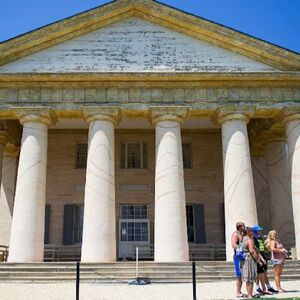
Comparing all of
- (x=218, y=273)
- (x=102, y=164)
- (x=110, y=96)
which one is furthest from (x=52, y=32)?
(x=218, y=273)

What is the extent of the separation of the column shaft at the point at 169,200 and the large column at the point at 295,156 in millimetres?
5313

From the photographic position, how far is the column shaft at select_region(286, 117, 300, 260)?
20156mm

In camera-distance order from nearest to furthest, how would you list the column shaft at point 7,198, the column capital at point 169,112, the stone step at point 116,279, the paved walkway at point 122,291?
the paved walkway at point 122,291 → the stone step at point 116,279 → the column capital at point 169,112 → the column shaft at point 7,198

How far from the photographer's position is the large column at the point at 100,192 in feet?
62.1

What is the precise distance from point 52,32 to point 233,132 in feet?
34.8

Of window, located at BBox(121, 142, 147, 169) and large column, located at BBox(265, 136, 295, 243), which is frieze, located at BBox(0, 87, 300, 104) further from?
window, located at BBox(121, 142, 147, 169)

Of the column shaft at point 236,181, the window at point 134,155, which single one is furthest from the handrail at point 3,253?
the column shaft at point 236,181

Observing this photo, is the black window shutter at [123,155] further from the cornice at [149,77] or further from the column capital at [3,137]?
the column capital at [3,137]

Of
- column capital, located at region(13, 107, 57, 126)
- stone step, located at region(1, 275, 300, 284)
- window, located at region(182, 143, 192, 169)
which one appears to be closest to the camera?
stone step, located at region(1, 275, 300, 284)

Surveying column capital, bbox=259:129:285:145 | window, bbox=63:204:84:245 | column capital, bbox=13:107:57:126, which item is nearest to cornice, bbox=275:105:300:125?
column capital, bbox=259:129:285:145

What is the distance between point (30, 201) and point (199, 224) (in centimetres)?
1045

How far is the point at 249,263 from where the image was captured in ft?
38.1

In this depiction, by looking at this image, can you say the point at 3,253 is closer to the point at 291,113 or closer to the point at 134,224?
the point at 134,224

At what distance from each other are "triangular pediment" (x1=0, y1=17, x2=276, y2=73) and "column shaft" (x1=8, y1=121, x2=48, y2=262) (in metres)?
3.60
